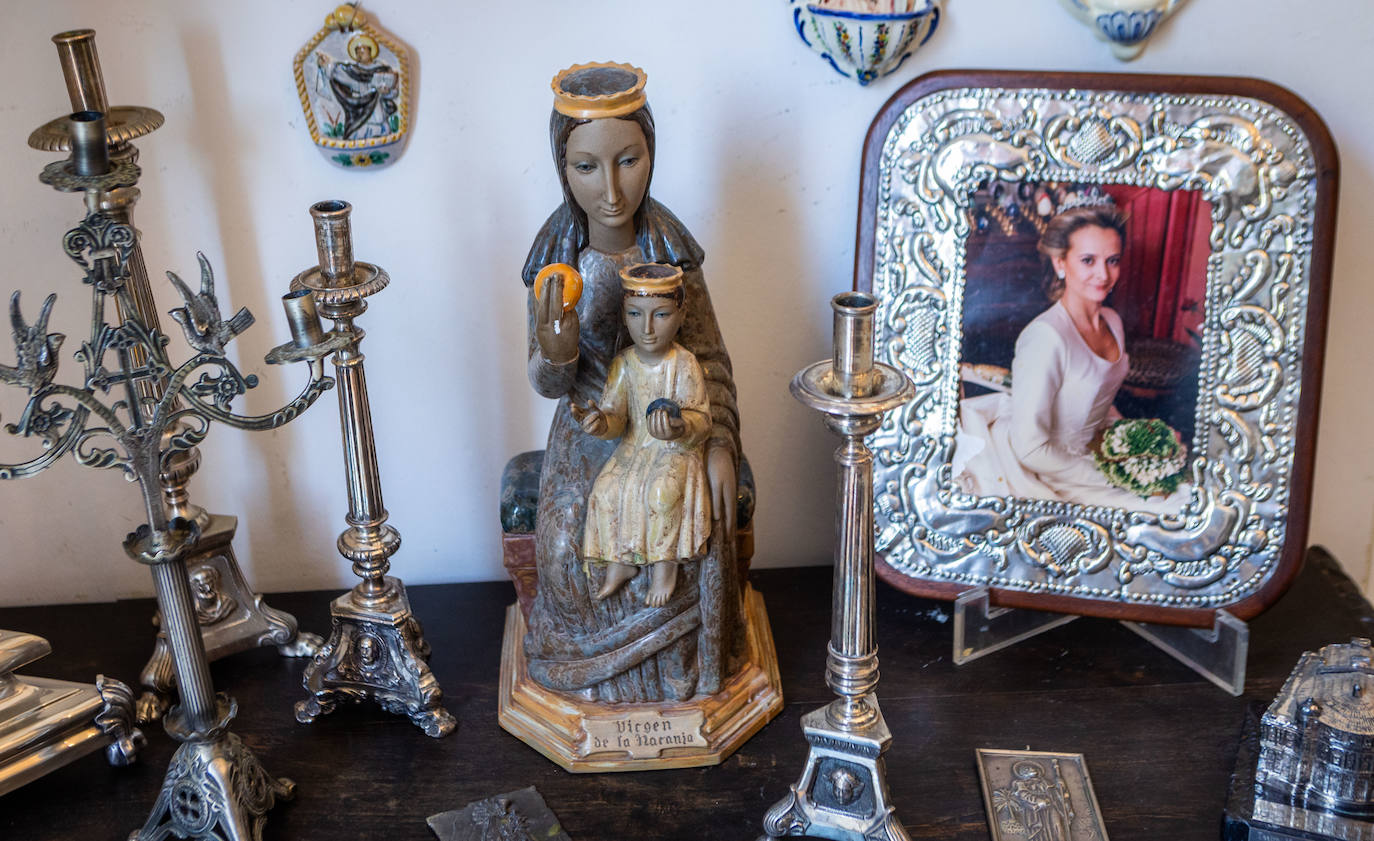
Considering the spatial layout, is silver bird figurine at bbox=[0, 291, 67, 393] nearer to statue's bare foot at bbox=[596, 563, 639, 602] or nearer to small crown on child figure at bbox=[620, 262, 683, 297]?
small crown on child figure at bbox=[620, 262, 683, 297]

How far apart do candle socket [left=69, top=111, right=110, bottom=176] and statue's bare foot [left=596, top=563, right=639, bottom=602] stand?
0.92m

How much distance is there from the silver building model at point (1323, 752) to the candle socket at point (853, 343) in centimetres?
82

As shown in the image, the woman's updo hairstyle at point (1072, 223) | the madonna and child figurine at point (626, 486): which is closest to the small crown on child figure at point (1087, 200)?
the woman's updo hairstyle at point (1072, 223)

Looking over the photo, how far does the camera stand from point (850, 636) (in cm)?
177

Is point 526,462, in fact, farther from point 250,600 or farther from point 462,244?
point 250,600

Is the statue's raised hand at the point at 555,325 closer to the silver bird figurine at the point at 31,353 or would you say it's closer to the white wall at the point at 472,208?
the white wall at the point at 472,208

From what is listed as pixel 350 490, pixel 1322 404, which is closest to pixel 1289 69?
pixel 1322 404

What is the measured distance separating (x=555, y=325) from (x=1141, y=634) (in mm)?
1184

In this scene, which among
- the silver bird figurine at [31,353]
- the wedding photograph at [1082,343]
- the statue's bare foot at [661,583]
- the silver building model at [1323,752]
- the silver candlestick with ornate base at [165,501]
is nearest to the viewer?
the silver bird figurine at [31,353]

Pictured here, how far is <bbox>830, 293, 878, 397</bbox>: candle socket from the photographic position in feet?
5.11

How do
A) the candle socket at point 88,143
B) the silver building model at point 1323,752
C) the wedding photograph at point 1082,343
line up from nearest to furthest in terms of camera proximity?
the candle socket at point 88,143
the silver building model at point 1323,752
the wedding photograph at point 1082,343

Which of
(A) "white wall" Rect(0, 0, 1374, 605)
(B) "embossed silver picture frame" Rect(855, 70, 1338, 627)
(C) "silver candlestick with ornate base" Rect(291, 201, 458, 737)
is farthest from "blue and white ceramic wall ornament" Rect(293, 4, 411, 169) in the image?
(B) "embossed silver picture frame" Rect(855, 70, 1338, 627)

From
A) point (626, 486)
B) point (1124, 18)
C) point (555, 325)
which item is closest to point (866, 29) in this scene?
point (1124, 18)

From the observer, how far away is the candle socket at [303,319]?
5.20ft
